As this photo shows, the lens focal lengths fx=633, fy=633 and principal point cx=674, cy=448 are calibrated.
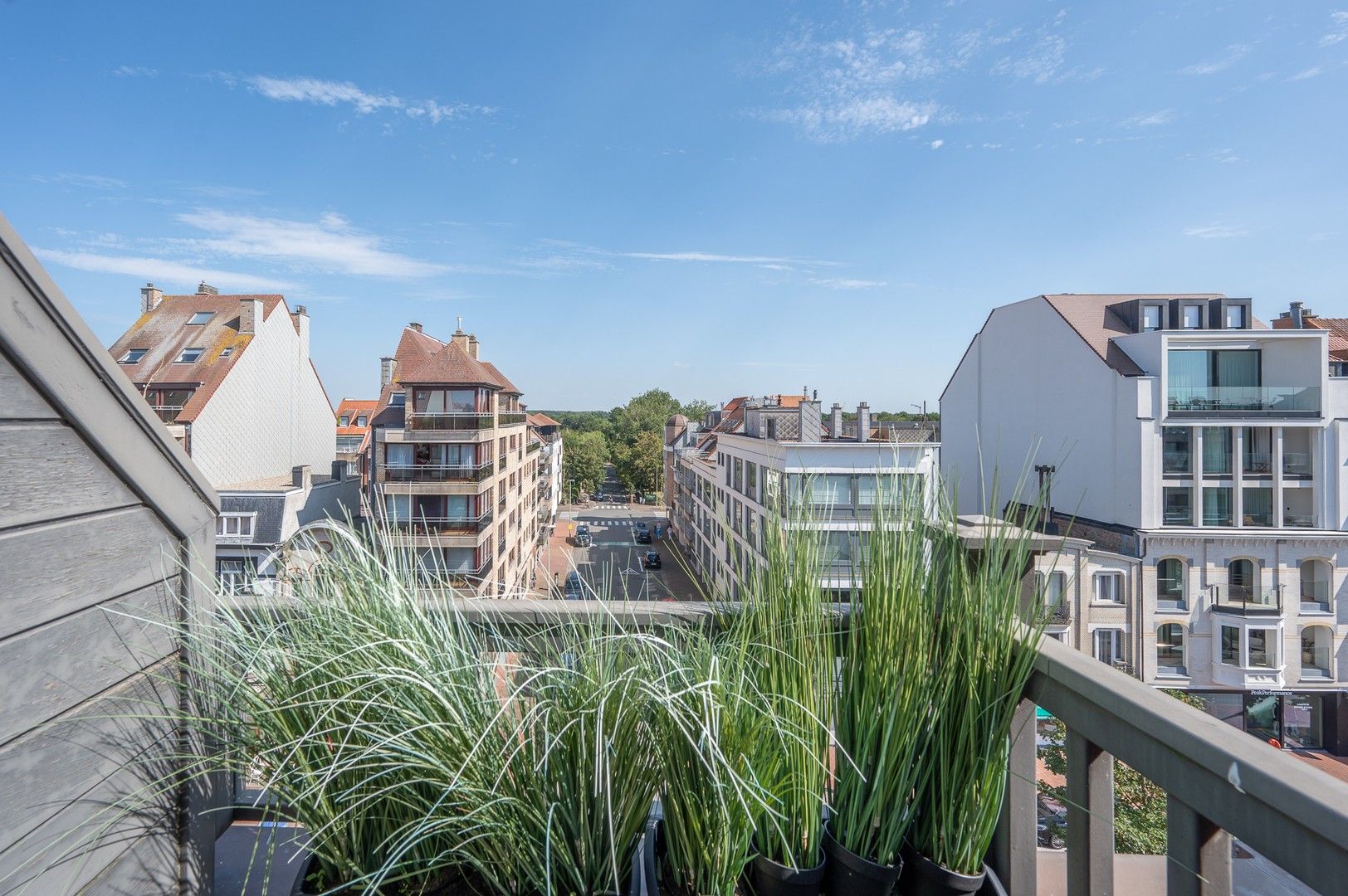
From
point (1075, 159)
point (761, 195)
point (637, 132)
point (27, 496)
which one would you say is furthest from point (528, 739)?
point (637, 132)

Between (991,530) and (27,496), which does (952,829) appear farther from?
(27,496)

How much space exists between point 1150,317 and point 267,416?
2407cm

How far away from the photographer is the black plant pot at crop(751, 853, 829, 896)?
97cm

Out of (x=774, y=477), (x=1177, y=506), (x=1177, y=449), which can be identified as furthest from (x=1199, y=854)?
(x=1177, y=449)

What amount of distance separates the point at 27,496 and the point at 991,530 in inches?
61.3

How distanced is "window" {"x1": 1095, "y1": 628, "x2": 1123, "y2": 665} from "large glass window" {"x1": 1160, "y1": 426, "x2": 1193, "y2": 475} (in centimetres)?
454

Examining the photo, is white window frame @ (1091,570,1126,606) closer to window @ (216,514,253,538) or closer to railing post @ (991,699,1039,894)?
railing post @ (991,699,1039,894)

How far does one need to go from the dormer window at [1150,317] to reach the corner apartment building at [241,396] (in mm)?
21203

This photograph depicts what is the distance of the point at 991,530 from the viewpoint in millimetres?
1217

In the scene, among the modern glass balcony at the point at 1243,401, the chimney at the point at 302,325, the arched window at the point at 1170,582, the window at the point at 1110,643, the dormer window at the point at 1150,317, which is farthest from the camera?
the dormer window at the point at 1150,317

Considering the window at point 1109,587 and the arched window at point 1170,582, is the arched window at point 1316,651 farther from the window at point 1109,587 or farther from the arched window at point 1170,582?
the window at point 1109,587

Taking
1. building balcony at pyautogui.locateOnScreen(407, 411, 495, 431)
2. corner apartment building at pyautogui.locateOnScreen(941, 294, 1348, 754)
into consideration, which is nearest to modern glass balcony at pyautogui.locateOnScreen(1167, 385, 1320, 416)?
corner apartment building at pyautogui.locateOnScreen(941, 294, 1348, 754)

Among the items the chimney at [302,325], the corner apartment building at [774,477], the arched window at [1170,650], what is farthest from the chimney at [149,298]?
the arched window at [1170,650]

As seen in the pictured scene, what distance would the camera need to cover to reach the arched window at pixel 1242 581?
646 inches
